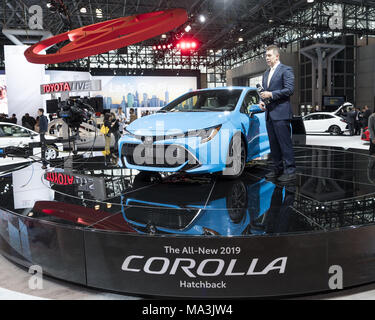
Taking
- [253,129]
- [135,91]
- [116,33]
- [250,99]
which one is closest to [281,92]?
[253,129]

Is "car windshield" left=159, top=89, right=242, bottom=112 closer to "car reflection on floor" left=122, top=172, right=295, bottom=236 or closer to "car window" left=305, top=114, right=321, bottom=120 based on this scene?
"car reflection on floor" left=122, top=172, right=295, bottom=236

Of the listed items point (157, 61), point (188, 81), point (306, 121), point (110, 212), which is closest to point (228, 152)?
point (110, 212)

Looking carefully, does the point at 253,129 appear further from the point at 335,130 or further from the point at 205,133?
the point at 335,130

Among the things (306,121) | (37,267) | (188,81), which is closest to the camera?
(37,267)

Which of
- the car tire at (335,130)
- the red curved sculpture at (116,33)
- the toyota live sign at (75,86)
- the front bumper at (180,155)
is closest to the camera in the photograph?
the front bumper at (180,155)

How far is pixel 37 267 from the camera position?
2688 mm

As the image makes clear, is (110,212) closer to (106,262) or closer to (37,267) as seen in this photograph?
(106,262)

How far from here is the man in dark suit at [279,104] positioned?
352cm

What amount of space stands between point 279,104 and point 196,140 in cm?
102

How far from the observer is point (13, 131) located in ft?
31.5

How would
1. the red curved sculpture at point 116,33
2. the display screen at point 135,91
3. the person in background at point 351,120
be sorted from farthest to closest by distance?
1. the display screen at point 135,91
2. the person in background at point 351,120
3. the red curved sculpture at point 116,33

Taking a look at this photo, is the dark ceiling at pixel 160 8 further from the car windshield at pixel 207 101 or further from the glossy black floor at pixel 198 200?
the glossy black floor at pixel 198 200

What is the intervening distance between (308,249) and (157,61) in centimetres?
3419

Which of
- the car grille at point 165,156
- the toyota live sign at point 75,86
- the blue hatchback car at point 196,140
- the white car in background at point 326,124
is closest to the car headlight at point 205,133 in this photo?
A: the blue hatchback car at point 196,140
